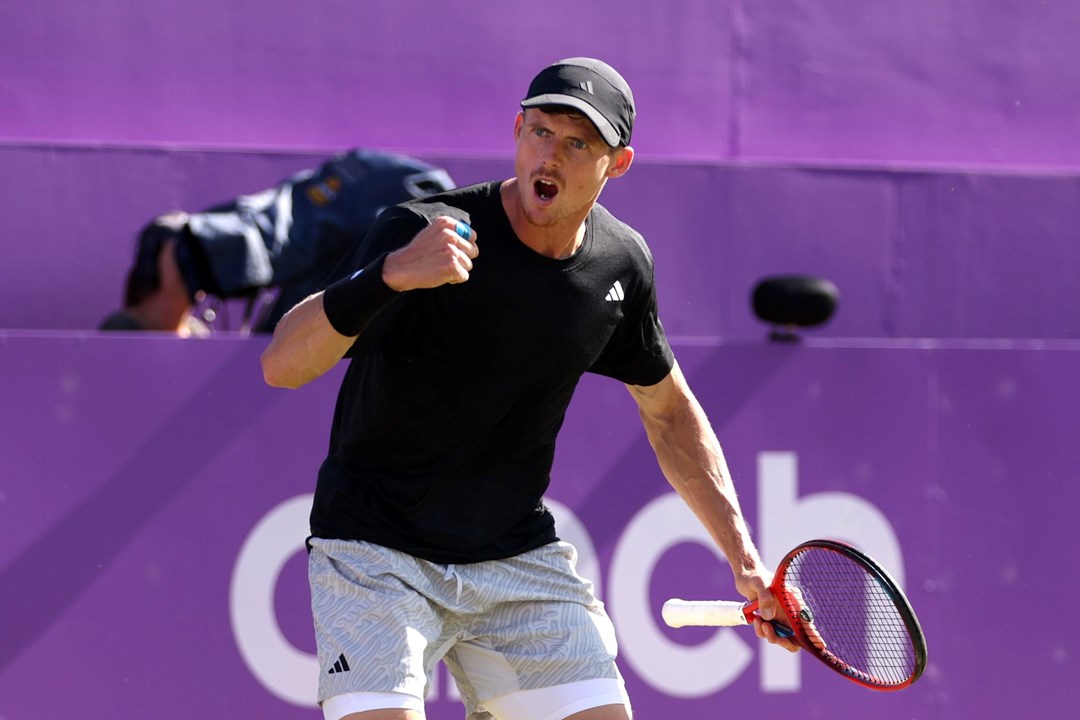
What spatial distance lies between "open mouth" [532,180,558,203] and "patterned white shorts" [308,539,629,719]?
77 cm

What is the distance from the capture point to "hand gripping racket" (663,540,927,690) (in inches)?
129

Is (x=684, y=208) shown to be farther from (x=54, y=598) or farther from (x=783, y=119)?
(x=54, y=598)

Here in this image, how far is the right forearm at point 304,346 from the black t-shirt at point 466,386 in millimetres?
141

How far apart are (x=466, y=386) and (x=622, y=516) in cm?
211

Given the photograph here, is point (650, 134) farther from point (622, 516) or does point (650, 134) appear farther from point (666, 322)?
→ point (622, 516)

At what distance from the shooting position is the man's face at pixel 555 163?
3.05m

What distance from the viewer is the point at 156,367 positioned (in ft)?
16.0

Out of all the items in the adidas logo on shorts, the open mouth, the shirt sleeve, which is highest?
the open mouth

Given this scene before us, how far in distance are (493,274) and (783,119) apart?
4435 millimetres

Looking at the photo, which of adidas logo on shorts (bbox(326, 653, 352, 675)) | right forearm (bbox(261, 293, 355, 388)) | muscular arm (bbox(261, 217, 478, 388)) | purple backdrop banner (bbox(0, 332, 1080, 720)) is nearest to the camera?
muscular arm (bbox(261, 217, 478, 388))

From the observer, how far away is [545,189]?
10.1 feet

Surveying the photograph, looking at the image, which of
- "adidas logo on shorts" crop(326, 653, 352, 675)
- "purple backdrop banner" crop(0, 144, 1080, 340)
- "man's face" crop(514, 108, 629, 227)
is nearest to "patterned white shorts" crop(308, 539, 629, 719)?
"adidas logo on shorts" crop(326, 653, 352, 675)

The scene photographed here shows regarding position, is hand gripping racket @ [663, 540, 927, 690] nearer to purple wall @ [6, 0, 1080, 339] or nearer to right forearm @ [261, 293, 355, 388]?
right forearm @ [261, 293, 355, 388]

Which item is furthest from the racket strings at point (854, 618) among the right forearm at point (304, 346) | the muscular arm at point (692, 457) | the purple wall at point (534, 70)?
the purple wall at point (534, 70)
